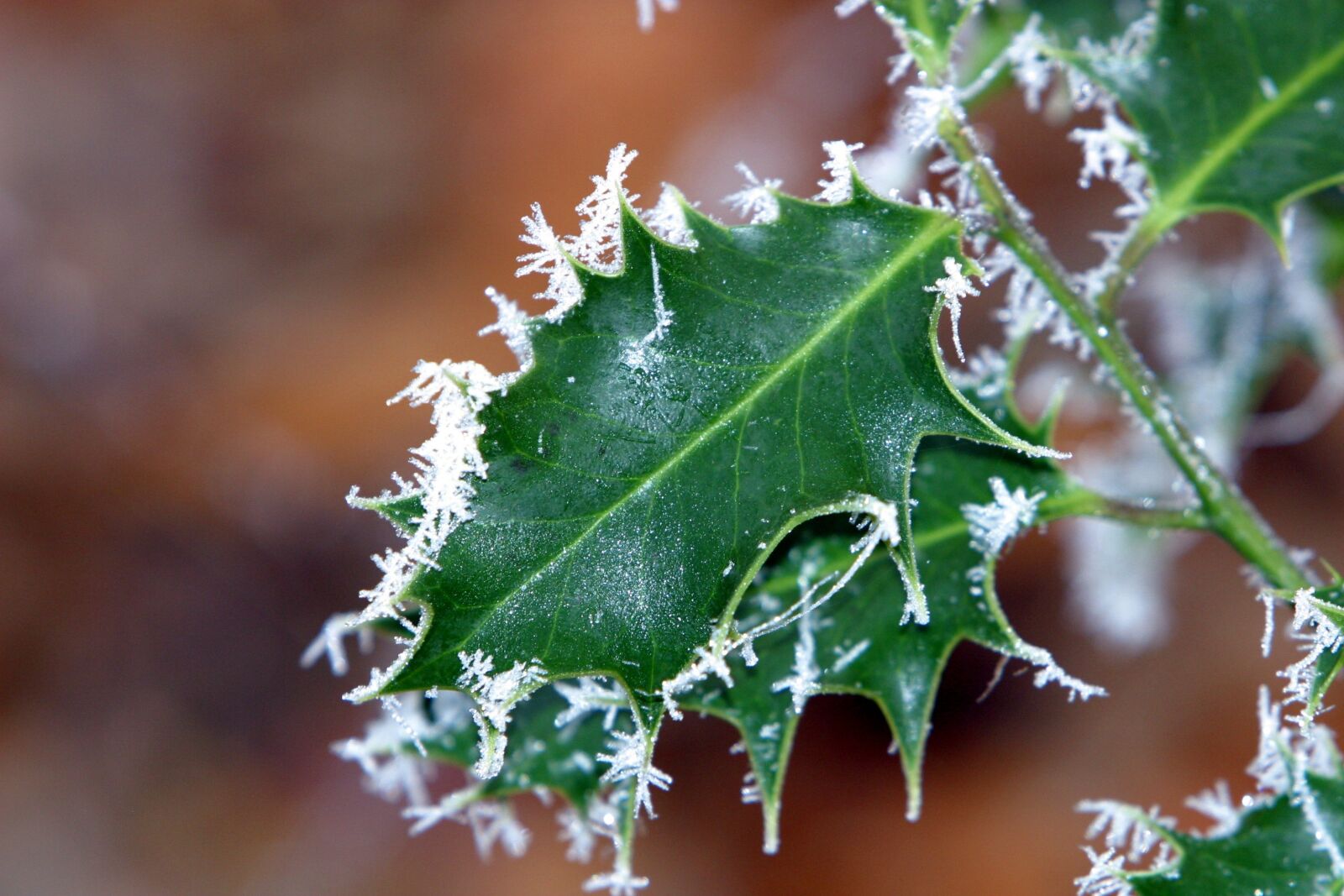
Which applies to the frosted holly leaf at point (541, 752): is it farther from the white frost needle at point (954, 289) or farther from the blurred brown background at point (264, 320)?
the blurred brown background at point (264, 320)

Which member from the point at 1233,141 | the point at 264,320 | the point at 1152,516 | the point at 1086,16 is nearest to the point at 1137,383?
the point at 1152,516

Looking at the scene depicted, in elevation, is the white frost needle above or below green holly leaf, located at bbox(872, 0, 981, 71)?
below

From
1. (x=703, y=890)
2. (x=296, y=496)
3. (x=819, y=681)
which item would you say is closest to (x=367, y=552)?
(x=296, y=496)

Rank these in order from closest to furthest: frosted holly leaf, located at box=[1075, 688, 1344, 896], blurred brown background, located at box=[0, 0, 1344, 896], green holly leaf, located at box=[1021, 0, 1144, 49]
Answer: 1. frosted holly leaf, located at box=[1075, 688, 1344, 896]
2. green holly leaf, located at box=[1021, 0, 1144, 49]
3. blurred brown background, located at box=[0, 0, 1344, 896]

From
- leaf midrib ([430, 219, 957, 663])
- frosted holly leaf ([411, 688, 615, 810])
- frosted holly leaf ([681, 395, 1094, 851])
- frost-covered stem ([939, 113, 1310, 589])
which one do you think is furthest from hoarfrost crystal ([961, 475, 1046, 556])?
frosted holly leaf ([411, 688, 615, 810])

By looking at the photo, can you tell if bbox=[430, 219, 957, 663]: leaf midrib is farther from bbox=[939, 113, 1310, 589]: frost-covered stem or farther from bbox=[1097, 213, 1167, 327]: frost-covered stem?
bbox=[1097, 213, 1167, 327]: frost-covered stem

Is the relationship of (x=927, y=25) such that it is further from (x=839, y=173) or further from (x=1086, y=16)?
(x=1086, y=16)

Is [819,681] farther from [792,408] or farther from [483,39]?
[483,39]

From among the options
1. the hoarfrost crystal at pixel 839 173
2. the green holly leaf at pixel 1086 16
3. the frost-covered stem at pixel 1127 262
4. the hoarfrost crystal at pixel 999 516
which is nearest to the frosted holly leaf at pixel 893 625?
the hoarfrost crystal at pixel 999 516
